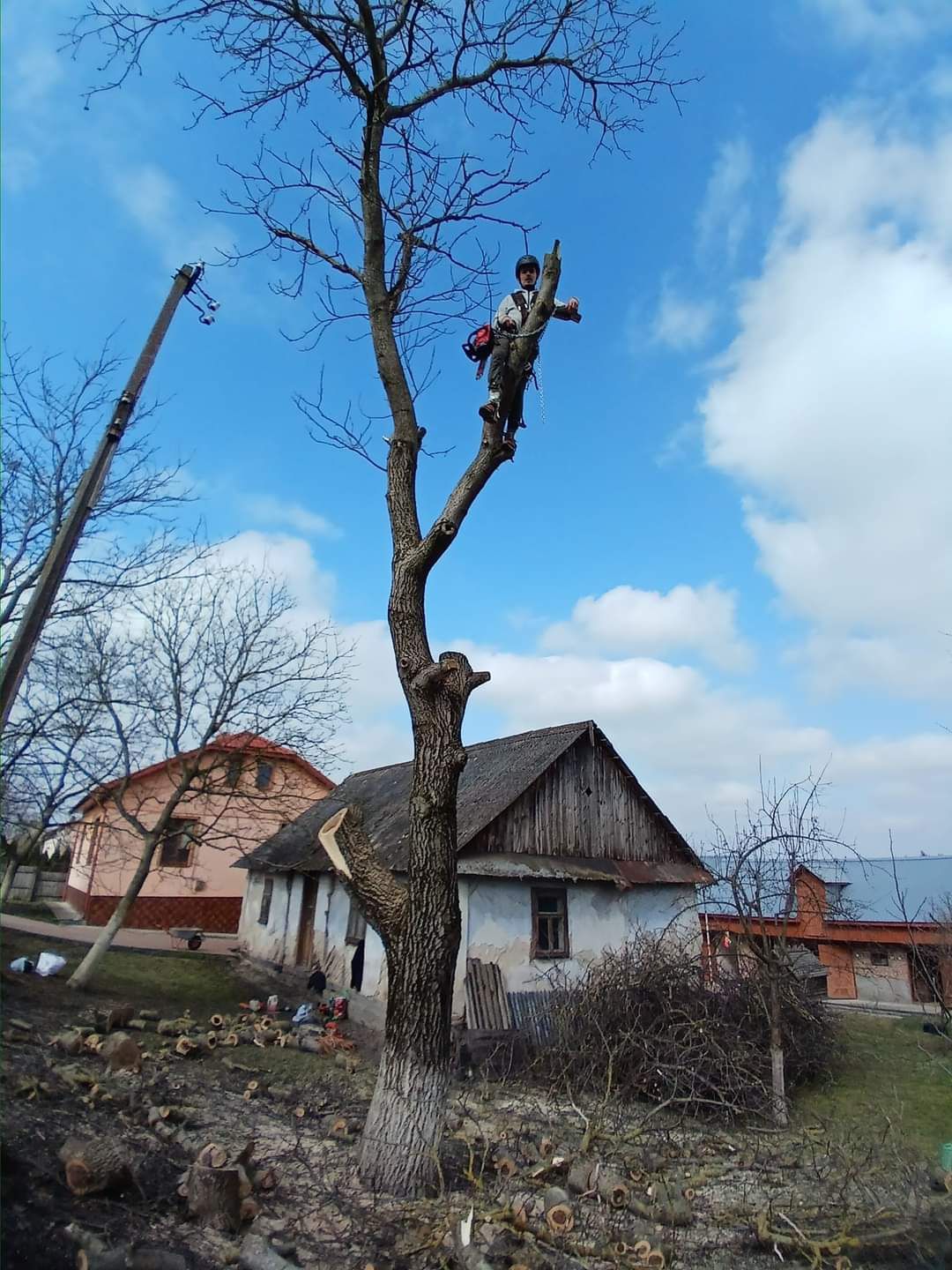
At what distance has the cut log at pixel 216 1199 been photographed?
4.54 metres

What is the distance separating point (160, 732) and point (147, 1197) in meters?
10.5

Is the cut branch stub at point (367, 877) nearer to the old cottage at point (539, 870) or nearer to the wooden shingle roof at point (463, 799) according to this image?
the wooden shingle roof at point (463, 799)

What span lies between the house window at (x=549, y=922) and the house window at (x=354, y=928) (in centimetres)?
360

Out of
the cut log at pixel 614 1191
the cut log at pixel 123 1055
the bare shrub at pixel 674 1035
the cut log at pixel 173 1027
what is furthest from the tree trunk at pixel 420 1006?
the cut log at pixel 173 1027

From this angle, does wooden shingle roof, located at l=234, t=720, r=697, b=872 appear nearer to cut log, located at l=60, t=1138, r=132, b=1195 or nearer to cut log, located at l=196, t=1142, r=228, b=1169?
cut log, located at l=196, t=1142, r=228, b=1169

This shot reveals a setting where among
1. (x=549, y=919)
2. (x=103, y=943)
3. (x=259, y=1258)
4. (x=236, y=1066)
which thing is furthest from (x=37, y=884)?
(x=259, y=1258)

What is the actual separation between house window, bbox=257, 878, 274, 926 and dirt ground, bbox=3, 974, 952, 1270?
12.4m

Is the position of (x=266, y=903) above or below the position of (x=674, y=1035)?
above

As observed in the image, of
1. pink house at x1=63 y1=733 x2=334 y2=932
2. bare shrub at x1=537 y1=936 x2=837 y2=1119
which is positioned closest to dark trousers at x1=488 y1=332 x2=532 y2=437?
bare shrub at x1=537 y1=936 x2=837 y2=1119

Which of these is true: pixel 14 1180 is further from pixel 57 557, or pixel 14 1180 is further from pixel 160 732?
pixel 160 732

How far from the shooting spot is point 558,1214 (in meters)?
4.90

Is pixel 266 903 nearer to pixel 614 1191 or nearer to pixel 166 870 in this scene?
pixel 166 870

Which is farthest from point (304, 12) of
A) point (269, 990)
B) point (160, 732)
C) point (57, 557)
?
point (269, 990)

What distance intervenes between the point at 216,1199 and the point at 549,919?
31.2ft
